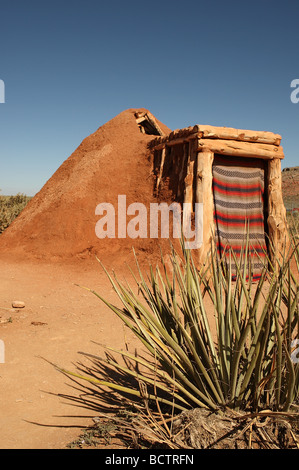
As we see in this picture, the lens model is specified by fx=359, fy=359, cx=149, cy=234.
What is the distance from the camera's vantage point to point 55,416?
2.30 m

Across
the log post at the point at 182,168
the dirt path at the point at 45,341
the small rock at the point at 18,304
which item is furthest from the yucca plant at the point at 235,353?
the log post at the point at 182,168

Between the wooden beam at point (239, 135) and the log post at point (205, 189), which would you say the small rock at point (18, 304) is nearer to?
the log post at point (205, 189)

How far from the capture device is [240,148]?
20.3ft

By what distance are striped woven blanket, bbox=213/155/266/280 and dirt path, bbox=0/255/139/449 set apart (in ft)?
7.61

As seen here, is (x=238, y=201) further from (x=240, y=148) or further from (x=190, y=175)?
(x=190, y=175)

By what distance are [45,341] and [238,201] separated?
424 centimetres

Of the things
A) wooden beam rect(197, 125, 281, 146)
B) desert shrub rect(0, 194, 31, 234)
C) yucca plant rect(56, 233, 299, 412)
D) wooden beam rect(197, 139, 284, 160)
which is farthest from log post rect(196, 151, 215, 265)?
desert shrub rect(0, 194, 31, 234)

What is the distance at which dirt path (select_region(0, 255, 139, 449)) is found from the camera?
7.11 feet

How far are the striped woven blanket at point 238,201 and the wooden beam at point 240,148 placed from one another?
21cm

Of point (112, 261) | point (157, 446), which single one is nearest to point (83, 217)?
point (112, 261)

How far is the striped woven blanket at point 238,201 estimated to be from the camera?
20.5 feet

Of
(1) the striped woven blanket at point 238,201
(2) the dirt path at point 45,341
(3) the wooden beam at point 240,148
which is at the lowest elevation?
(2) the dirt path at point 45,341

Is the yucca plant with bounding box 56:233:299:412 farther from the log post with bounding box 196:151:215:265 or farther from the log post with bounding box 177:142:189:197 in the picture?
the log post with bounding box 177:142:189:197
